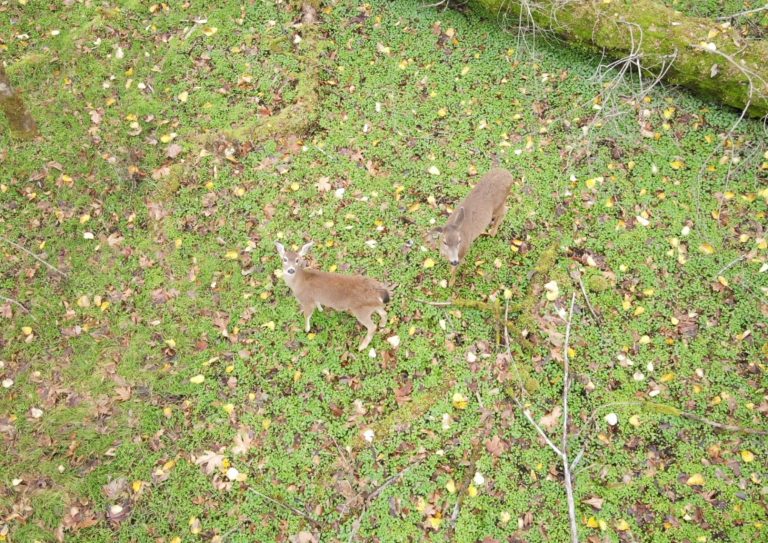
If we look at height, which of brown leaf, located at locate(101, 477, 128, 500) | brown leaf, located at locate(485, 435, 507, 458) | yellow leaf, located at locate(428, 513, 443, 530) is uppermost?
brown leaf, located at locate(485, 435, 507, 458)

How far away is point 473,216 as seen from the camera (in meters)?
6.50

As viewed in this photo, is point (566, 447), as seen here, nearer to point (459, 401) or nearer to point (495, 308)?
point (459, 401)

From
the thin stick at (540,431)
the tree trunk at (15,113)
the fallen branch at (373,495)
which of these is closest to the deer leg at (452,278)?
the thin stick at (540,431)

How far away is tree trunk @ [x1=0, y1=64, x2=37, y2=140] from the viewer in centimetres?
768

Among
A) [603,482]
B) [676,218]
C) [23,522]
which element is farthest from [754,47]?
[23,522]

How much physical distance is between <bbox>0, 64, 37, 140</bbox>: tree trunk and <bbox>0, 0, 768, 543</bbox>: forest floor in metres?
0.25

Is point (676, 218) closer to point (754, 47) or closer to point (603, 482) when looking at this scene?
point (754, 47)

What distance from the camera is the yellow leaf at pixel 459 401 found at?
6008 millimetres

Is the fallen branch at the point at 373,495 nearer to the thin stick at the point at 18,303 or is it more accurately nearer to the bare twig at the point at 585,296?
the bare twig at the point at 585,296

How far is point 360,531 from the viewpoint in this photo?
542 centimetres

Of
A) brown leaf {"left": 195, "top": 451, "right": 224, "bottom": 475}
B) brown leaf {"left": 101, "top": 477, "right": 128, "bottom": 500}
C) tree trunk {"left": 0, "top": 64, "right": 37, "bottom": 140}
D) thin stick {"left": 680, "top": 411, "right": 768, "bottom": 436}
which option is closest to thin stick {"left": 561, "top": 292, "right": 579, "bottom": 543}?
thin stick {"left": 680, "top": 411, "right": 768, "bottom": 436}

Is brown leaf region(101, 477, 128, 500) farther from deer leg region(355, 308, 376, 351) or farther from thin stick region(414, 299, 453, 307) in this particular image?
thin stick region(414, 299, 453, 307)

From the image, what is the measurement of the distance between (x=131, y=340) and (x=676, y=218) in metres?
7.40

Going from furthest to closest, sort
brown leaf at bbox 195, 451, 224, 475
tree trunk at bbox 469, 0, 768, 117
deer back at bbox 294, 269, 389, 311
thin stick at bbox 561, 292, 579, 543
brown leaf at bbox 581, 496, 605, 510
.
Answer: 1. tree trunk at bbox 469, 0, 768, 117
2. deer back at bbox 294, 269, 389, 311
3. brown leaf at bbox 195, 451, 224, 475
4. brown leaf at bbox 581, 496, 605, 510
5. thin stick at bbox 561, 292, 579, 543
